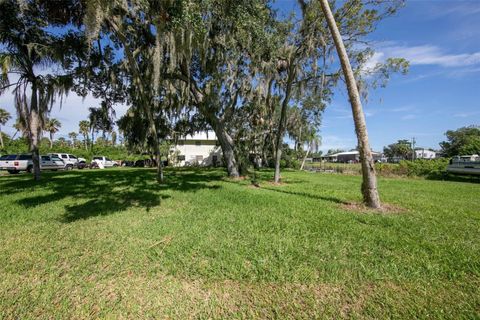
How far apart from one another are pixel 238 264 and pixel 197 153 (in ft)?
92.7

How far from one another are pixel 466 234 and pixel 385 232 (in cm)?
132

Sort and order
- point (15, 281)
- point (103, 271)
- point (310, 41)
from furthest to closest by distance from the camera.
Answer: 1. point (310, 41)
2. point (103, 271)
3. point (15, 281)

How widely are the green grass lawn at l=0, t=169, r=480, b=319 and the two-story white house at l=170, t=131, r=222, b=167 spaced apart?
25.1 meters

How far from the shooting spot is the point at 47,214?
4.95 metres

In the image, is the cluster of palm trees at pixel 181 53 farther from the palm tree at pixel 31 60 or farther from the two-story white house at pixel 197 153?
the two-story white house at pixel 197 153

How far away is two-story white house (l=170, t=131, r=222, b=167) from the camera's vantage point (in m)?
30.0

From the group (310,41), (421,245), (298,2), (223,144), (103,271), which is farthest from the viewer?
(223,144)

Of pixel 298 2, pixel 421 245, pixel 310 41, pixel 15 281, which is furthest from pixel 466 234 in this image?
pixel 298 2

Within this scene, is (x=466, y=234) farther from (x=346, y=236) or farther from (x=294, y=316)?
(x=294, y=316)

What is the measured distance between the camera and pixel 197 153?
3042 centimetres

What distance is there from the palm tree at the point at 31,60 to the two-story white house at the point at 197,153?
1999 cm

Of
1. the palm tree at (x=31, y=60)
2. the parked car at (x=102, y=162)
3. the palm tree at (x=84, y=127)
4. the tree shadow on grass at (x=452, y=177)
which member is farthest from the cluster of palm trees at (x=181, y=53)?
the palm tree at (x=84, y=127)

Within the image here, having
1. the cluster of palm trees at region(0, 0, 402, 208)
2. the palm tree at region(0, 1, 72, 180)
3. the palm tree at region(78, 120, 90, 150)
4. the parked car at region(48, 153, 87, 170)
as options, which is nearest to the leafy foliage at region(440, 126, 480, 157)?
the cluster of palm trees at region(0, 0, 402, 208)

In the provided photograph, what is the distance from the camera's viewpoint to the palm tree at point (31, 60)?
827cm
